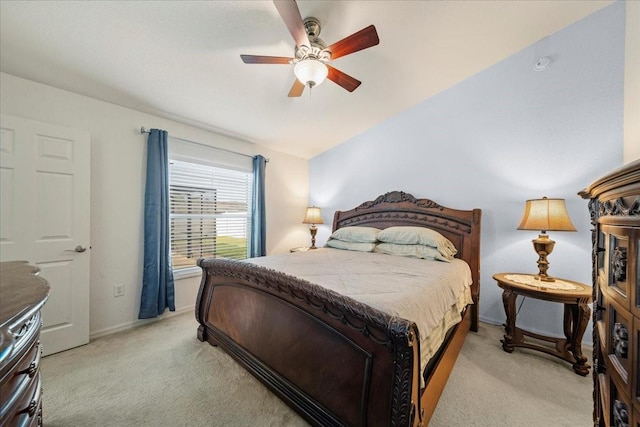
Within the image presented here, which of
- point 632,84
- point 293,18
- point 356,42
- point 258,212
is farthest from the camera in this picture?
point 258,212

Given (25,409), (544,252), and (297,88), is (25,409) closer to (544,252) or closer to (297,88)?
(297,88)

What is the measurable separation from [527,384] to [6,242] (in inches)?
166

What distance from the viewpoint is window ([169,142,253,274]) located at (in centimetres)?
302

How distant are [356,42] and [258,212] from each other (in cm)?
271

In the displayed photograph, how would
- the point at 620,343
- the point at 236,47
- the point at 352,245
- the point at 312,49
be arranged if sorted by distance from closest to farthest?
1. the point at 620,343
2. the point at 312,49
3. the point at 236,47
4. the point at 352,245

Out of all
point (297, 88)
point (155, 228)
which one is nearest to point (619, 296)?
point (297, 88)

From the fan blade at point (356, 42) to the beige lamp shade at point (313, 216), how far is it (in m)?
2.79

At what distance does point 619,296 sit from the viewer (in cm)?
72

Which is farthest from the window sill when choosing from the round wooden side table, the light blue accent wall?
the round wooden side table

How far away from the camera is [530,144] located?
2.51m

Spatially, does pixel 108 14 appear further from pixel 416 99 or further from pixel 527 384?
pixel 527 384

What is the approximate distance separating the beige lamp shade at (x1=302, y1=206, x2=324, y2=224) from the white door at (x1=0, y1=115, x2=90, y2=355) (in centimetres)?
286

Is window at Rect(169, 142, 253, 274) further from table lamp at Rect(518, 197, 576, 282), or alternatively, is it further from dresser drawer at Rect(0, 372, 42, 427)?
table lamp at Rect(518, 197, 576, 282)

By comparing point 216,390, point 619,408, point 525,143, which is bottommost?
point 216,390
